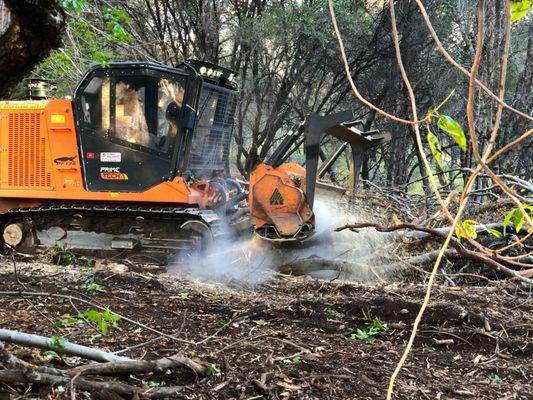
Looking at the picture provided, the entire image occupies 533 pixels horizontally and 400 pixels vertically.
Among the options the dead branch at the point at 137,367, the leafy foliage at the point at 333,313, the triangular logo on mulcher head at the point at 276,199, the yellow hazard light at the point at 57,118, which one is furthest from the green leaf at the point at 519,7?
the yellow hazard light at the point at 57,118

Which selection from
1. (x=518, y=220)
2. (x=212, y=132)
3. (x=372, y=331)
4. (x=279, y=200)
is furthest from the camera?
(x=212, y=132)

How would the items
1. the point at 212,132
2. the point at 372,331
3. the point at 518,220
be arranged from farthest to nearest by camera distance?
1. the point at 212,132
2. the point at 372,331
3. the point at 518,220

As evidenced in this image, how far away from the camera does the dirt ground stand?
3.05 m

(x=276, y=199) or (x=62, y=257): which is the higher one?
(x=276, y=199)

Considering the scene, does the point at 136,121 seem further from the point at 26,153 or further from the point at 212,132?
the point at 26,153

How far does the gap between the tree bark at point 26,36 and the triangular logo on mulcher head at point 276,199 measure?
5.93 metres

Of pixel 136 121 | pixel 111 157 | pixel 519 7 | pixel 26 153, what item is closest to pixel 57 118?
pixel 26 153

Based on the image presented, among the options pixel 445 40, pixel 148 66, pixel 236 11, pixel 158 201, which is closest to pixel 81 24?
pixel 148 66

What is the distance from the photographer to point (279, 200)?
8094mm

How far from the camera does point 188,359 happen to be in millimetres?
3121

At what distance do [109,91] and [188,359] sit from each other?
20.2 feet

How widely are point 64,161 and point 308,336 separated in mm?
5927

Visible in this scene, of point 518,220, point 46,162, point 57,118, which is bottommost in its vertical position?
point 46,162

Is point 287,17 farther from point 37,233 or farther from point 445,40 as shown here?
point 37,233
